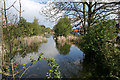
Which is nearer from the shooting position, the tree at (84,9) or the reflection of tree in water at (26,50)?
the reflection of tree in water at (26,50)

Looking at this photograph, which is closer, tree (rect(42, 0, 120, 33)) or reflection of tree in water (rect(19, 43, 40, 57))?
reflection of tree in water (rect(19, 43, 40, 57))

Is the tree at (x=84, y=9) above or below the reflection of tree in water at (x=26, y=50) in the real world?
above

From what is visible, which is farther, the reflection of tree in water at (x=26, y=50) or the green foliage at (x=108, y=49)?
the green foliage at (x=108, y=49)

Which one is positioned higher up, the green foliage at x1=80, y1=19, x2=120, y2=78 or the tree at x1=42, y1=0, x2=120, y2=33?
the tree at x1=42, y1=0, x2=120, y2=33

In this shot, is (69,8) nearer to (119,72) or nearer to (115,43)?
(115,43)

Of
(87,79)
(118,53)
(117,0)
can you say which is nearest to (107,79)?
(87,79)

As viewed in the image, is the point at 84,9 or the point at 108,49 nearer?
Answer: the point at 108,49

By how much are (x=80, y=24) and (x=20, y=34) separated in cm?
529

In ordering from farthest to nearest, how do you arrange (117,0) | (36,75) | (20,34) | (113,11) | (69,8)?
(69,8)
(113,11)
(117,0)
(36,75)
(20,34)

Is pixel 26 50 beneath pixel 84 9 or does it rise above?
beneath

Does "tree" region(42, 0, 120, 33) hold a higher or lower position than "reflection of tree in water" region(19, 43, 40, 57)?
higher

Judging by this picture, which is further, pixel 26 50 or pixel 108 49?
pixel 26 50

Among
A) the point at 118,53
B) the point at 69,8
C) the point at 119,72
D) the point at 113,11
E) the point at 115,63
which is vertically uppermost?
the point at 69,8

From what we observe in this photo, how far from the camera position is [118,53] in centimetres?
229
